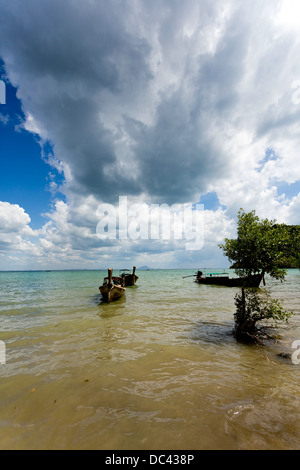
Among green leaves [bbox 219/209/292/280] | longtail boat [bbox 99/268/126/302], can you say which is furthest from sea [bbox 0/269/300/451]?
longtail boat [bbox 99/268/126/302]

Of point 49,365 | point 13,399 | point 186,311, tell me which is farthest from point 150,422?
point 186,311

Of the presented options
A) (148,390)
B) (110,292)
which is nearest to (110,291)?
(110,292)

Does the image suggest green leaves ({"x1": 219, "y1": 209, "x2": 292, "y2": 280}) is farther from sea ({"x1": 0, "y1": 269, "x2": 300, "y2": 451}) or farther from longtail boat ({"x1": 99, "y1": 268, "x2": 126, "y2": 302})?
longtail boat ({"x1": 99, "y1": 268, "x2": 126, "y2": 302})

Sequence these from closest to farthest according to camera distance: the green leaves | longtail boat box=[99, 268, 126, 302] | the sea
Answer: the sea, the green leaves, longtail boat box=[99, 268, 126, 302]

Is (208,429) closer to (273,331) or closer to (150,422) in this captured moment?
(150,422)

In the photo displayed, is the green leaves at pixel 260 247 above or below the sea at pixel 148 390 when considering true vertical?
above

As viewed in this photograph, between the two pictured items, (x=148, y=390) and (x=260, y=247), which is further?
(x=260, y=247)

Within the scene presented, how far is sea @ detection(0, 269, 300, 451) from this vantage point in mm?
3570

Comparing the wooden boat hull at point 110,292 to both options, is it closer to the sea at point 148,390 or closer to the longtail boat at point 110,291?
the longtail boat at point 110,291

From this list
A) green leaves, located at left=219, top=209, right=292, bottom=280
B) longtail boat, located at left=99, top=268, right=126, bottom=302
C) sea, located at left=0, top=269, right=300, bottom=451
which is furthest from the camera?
longtail boat, located at left=99, top=268, right=126, bottom=302

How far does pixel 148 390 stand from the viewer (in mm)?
5129

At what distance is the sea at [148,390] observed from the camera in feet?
11.7

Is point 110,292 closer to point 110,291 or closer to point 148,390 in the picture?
point 110,291

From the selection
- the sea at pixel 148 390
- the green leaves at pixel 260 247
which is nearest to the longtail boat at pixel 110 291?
the sea at pixel 148 390
